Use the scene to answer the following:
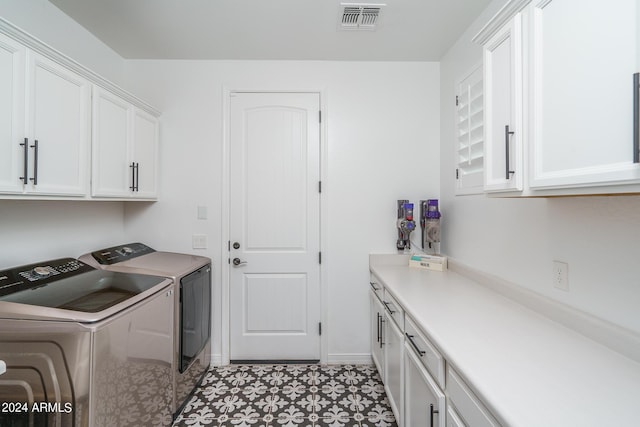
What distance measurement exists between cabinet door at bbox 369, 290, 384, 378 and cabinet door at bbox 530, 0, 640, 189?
1.43 m

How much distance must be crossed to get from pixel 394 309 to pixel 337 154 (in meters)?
1.38

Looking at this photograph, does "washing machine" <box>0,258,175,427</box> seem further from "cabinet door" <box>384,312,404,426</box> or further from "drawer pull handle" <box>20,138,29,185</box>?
"cabinet door" <box>384,312,404,426</box>

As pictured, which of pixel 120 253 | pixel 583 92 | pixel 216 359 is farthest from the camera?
pixel 216 359

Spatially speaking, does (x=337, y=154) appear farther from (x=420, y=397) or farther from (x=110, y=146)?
(x=420, y=397)

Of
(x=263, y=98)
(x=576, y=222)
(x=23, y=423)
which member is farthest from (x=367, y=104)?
(x=23, y=423)

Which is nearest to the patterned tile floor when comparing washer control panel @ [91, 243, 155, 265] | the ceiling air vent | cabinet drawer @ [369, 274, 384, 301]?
cabinet drawer @ [369, 274, 384, 301]

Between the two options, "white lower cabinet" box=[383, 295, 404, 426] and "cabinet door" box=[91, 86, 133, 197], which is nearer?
"white lower cabinet" box=[383, 295, 404, 426]

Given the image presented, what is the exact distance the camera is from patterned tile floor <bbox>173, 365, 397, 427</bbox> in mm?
1845

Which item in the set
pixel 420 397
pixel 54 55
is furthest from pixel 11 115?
pixel 420 397

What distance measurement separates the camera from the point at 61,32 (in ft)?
6.13

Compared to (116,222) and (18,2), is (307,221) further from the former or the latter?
(18,2)

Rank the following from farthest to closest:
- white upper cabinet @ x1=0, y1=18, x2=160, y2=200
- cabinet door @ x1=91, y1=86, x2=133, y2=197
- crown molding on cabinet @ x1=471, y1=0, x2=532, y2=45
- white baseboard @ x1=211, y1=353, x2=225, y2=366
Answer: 1. white baseboard @ x1=211, y1=353, x2=225, y2=366
2. cabinet door @ x1=91, y1=86, x2=133, y2=197
3. white upper cabinet @ x1=0, y1=18, x2=160, y2=200
4. crown molding on cabinet @ x1=471, y1=0, x2=532, y2=45

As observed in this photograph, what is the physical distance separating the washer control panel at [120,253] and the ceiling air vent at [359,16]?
7.41 ft

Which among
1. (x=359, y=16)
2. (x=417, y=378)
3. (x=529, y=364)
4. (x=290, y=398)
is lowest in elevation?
(x=290, y=398)
